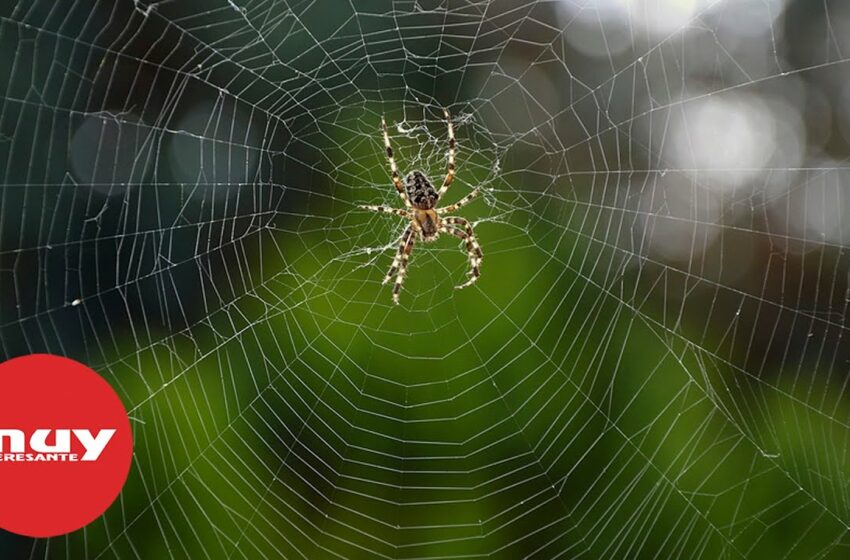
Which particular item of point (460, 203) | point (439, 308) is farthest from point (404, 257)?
point (439, 308)

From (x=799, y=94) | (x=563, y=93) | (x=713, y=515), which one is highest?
(x=799, y=94)

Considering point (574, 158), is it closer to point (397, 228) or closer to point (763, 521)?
Result: point (397, 228)

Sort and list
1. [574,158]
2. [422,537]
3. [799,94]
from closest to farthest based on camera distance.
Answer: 1. [422,537]
2. [574,158]
3. [799,94]

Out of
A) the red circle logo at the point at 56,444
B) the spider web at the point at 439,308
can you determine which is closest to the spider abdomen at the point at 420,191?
the spider web at the point at 439,308

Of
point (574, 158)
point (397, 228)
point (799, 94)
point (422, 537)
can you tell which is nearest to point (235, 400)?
point (422, 537)

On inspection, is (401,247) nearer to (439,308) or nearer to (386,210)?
(386,210)

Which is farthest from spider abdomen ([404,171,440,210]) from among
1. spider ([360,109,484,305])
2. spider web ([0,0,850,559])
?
spider web ([0,0,850,559])

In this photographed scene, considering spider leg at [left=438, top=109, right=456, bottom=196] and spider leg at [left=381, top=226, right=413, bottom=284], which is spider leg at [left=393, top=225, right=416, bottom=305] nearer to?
spider leg at [left=381, top=226, right=413, bottom=284]
